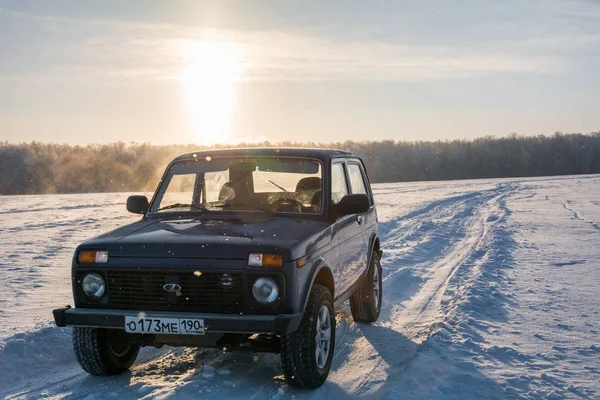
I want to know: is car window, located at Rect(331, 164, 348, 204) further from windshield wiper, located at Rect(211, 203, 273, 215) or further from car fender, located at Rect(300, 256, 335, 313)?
car fender, located at Rect(300, 256, 335, 313)

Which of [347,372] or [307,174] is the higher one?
[307,174]

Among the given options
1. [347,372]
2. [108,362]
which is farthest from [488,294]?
[108,362]

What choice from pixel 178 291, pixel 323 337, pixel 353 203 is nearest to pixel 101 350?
pixel 178 291

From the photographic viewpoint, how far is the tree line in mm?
62000

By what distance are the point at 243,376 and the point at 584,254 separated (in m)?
9.21

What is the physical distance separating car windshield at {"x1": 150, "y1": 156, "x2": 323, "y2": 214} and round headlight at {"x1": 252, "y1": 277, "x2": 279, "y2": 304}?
127cm

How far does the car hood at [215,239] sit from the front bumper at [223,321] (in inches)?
16.2

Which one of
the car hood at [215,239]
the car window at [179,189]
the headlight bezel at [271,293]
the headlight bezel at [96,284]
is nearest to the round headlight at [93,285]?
the headlight bezel at [96,284]

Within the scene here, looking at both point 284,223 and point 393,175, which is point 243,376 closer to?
point 284,223

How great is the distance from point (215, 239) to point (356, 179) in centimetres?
291

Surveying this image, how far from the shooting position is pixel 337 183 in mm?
5992

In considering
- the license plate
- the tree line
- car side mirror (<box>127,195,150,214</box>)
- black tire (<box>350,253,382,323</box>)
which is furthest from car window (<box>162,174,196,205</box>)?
the tree line

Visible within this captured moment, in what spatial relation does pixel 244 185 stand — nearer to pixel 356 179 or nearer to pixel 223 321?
pixel 356 179

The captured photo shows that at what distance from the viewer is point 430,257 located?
11.8 m
